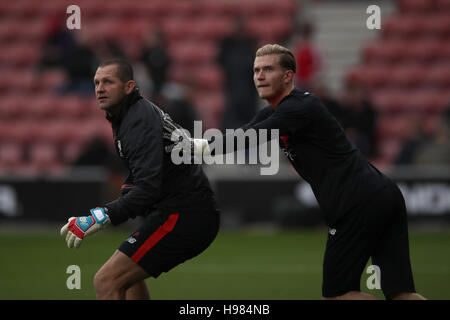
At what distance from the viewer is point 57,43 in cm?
1856

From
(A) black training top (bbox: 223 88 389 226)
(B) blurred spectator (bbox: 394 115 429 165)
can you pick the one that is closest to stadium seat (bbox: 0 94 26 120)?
(B) blurred spectator (bbox: 394 115 429 165)

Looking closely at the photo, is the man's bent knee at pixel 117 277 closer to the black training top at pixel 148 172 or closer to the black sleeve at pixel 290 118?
the black training top at pixel 148 172

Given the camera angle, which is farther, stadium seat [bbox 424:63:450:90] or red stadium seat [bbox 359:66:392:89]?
red stadium seat [bbox 359:66:392:89]

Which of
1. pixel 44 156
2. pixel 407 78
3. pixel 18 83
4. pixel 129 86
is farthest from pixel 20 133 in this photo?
pixel 129 86

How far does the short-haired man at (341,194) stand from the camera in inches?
219

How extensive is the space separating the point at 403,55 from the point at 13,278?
38.1 feet

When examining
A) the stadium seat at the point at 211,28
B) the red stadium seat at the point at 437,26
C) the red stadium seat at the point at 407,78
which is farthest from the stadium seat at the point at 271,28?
the red stadium seat at the point at 437,26

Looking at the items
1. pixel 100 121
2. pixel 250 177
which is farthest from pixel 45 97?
pixel 250 177

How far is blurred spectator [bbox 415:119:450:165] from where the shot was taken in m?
14.6

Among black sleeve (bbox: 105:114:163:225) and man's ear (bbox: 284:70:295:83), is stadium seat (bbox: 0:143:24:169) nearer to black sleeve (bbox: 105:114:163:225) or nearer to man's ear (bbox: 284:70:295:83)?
black sleeve (bbox: 105:114:163:225)

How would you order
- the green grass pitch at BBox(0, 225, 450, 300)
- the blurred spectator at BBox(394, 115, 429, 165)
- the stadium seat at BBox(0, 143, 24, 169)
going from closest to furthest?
the green grass pitch at BBox(0, 225, 450, 300) → the blurred spectator at BBox(394, 115, 429, 165) → the stadium seat at BBox(0, 143, 24, 169)

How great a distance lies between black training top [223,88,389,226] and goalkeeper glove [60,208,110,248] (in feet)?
3.86

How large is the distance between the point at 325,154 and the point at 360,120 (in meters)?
9.74

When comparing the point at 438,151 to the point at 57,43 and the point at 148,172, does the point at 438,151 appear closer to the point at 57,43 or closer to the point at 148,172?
the point at 57,43
